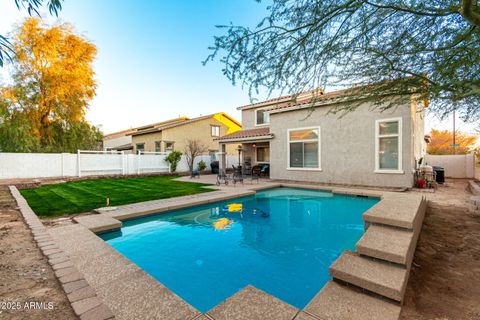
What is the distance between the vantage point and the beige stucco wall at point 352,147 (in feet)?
31.3

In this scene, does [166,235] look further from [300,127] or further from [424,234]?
[300,127]

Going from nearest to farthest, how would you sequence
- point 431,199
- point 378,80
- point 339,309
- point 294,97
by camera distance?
1. point 339,309
2. point 294,97
3. point 378,80
4. point 431,199

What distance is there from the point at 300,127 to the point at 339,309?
11446mm

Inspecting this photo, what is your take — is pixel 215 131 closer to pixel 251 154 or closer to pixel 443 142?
pixel 251 154

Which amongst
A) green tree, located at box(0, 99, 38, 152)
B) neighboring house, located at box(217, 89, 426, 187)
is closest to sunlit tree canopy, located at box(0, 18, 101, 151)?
green tree, located at box(0, 99, 38, 152)

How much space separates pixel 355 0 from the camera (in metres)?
2.75

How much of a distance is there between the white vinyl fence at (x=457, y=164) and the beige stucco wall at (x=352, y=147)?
8126 millimetres

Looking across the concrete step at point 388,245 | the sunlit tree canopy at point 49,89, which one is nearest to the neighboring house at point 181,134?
the sunlit tree canopy at point 49,89

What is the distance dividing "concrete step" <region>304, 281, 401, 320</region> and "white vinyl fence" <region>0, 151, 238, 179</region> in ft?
57.1

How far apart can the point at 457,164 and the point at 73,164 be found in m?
26.6

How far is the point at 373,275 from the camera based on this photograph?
2492mm

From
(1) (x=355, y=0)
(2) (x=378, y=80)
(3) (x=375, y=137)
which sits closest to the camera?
(1) (x=355, y=0)

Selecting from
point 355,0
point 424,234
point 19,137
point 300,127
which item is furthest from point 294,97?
point 19,137

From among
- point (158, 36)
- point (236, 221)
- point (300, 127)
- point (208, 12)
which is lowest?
point (236, 221)
